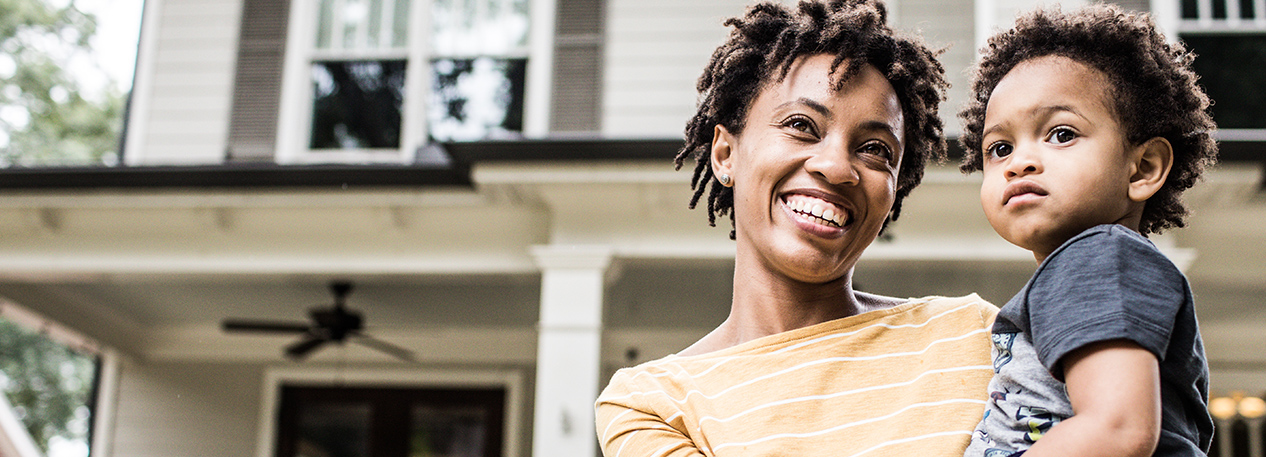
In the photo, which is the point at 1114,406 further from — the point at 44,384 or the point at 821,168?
the point at 44,384

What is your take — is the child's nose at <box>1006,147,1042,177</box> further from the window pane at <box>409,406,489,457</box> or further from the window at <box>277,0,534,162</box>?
the window pane at <box>409,406,489,457</box>

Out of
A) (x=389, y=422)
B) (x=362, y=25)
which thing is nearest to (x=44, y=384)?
(x=389, y=422)

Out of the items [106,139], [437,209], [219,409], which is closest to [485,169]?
[437,209]

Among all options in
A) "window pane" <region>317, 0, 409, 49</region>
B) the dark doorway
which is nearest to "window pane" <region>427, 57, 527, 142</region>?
"window pane" <region>317, 0, 409, 49</region>

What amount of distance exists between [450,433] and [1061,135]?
315 inches

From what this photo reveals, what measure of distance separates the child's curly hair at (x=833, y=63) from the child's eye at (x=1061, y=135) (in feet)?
0.75

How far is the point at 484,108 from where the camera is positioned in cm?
710

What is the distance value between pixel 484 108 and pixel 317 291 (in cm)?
202

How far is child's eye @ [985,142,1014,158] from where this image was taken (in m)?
1.37

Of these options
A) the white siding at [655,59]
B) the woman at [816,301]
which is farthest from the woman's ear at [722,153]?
the white siding at [655,59]

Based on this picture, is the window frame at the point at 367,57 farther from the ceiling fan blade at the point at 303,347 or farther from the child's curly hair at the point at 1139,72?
Result: the child's curly hair at the point at 1139,72

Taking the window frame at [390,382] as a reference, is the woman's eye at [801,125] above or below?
above

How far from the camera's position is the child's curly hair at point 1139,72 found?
4.33 ft

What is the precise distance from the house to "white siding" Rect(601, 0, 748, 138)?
0.01 meters
